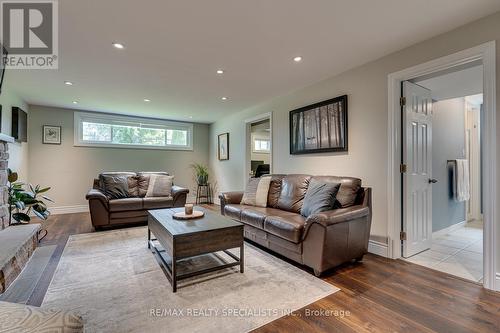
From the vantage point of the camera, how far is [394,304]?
5.75ft

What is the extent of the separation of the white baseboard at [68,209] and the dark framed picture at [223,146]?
3.36 m

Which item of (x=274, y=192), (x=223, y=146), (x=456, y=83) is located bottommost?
(x=274, y=192)

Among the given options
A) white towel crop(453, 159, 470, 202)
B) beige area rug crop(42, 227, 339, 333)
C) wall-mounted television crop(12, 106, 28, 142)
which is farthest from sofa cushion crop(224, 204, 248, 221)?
wall-mounted television crop(12, 106, 28, 142)

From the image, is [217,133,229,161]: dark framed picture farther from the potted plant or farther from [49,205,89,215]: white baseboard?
[49,205,89,215]: white baseboard

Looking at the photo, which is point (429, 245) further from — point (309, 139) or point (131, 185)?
point (131, 185)

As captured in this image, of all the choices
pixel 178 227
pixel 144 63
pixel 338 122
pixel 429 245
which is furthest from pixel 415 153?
pixel 144 63

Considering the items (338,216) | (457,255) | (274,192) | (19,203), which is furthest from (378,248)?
(19,203)

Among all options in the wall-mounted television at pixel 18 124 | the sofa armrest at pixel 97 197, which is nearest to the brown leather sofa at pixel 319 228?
the sofa armrest at pixel 97 197

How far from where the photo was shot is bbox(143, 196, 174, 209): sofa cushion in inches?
163

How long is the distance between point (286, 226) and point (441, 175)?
2799mm

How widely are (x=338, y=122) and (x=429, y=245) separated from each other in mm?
1961

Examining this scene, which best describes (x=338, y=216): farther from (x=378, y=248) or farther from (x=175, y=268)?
(x=175, y=268)

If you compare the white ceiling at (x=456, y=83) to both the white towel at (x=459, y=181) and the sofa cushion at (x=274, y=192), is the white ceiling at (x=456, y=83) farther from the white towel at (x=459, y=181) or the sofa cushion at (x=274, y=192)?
the sofa cushion at (x=274, y=192)

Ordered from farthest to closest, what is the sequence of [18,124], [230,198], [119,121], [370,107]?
[119,121] < [18,124] < [230,198] < [370,107]
